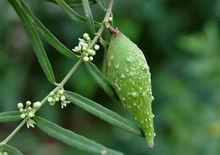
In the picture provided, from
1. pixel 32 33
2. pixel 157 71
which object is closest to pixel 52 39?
pixel 32 33

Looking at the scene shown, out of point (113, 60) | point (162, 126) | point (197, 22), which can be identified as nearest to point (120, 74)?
point (113, 60)

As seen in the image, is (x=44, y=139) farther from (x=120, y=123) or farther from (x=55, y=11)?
(x=120, y=123)

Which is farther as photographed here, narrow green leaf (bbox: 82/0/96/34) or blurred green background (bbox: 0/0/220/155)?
blurred green background (bbox: 0/0/220/155)

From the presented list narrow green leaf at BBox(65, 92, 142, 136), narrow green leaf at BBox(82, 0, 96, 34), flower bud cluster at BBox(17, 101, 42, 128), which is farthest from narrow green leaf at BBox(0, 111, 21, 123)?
narrow green leaf at BBox(82, 0, 96, 34)

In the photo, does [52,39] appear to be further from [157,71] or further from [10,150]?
[157,71]

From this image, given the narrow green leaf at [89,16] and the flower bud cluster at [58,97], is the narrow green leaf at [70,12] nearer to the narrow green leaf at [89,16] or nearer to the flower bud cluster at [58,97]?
the narrow green leaf at [89,16]

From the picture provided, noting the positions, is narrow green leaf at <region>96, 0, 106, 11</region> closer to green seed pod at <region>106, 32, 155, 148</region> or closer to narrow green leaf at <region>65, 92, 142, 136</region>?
green seed pod at <region>106, 32, 155, 148</region>

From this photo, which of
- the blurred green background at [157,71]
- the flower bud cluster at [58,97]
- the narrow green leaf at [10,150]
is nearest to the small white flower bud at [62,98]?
the flower bud cluster at [58,97]
